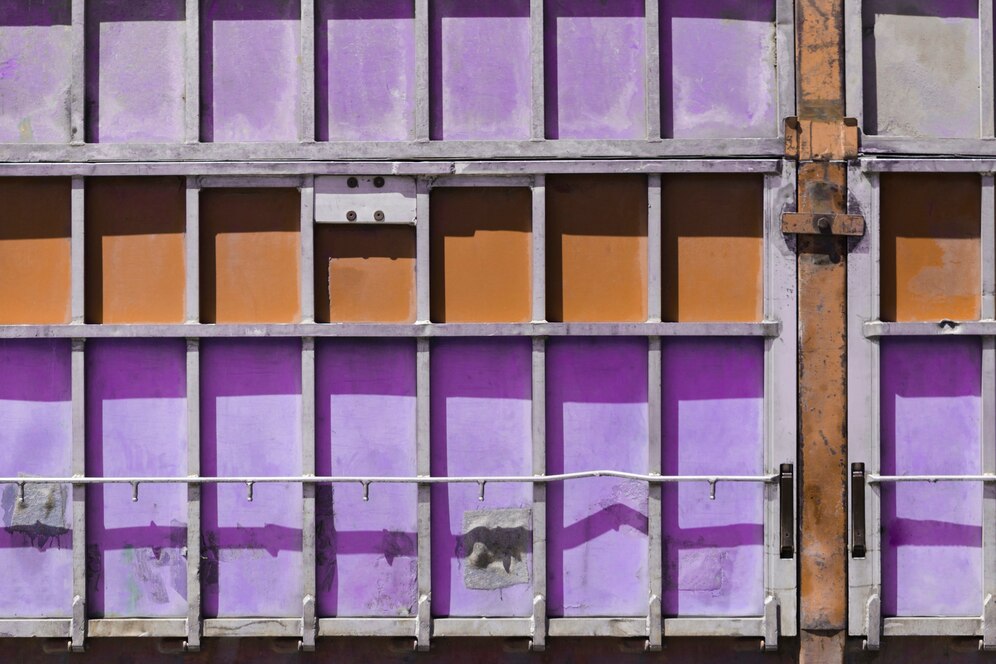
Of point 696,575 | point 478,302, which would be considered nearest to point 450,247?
point 478,302

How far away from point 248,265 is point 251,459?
31.4 inches

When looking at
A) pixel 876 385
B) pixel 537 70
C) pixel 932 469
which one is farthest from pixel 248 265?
pixel 932 469

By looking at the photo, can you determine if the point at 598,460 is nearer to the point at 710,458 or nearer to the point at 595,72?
the point at 710,458

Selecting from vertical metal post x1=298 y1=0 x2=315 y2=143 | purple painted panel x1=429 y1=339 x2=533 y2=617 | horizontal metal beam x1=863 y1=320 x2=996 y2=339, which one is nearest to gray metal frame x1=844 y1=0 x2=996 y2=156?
horizontal metal beam x1=863 y1=320 x2=996 y2=339

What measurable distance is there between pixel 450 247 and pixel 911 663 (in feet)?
8.54

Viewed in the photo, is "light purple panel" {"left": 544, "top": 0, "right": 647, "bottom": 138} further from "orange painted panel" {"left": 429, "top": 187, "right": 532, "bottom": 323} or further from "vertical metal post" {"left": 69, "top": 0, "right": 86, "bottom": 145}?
"vertical metal post" {"left": 69, "top": 0, "right": 86, "bottom": 145}

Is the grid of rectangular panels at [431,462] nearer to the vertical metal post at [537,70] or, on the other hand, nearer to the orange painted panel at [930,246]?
the vertical metal post at [537,70]

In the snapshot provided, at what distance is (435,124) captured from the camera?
3.29m

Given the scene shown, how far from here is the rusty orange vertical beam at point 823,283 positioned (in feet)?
10.7

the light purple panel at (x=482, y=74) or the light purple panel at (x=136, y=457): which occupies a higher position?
the light purple panel at (x=482, y=74)

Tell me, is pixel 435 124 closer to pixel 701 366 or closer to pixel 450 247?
pixel 450 247

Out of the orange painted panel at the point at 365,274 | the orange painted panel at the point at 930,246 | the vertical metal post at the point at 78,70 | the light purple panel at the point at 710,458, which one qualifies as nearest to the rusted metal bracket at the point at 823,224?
the orange painted panel at the point at 930,246

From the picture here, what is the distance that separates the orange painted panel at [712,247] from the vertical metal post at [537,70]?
0.58 m

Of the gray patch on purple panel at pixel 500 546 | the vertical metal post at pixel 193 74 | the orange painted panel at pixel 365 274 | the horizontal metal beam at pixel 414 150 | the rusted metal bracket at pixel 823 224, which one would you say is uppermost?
the vertical metal post at pixel 193 74
